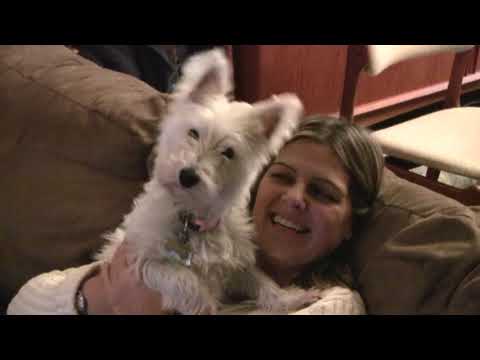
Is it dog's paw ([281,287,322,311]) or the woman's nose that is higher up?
the woman's nose

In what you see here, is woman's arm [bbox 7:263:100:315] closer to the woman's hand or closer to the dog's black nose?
the woman's hand

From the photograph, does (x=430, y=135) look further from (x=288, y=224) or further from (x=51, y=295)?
Result: (x=51, y=295)

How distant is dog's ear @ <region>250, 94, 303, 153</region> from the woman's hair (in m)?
0.12

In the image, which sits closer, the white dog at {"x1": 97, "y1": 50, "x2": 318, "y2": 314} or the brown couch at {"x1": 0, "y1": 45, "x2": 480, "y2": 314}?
the white dog at {"x1": 97, "y1": 50, "x2": 318, "y2": 314}

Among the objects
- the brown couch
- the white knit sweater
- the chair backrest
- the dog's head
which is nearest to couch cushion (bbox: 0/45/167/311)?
the brown couch

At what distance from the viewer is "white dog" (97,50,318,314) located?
98cm

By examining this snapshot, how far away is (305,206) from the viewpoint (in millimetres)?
1101

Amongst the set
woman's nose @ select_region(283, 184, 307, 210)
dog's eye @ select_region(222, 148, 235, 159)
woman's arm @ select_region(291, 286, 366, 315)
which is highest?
dog's eye @ select_region(222, 148, 235, 159)

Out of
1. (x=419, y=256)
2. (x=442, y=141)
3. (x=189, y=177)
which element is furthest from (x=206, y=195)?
(x=442, y=141)

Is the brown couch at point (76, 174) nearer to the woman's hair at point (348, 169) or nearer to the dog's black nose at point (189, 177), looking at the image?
the woman's hair at point (348, 169)
